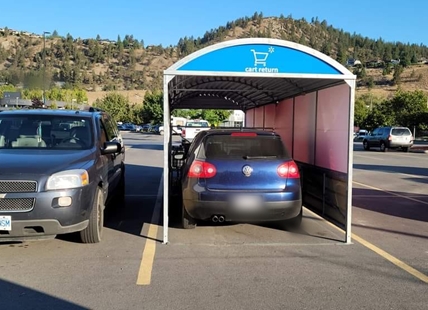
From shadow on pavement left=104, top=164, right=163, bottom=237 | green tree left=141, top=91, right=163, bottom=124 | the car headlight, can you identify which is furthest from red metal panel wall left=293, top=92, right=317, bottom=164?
green tree left=141, top=91, right=163, bottom=124

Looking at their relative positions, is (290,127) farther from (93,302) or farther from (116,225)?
(93,302)

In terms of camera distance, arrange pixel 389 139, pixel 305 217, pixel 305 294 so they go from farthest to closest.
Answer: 1. pixel 389 139
2. pixel 305 217
3. pixel 305 294

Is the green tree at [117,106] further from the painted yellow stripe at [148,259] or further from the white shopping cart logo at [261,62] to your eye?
the white shopping cart logo at [261,62]

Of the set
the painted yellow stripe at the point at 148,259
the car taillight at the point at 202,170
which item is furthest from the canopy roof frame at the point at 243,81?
the car taillight at the point at 202,170

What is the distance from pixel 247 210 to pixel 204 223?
5.69 ft

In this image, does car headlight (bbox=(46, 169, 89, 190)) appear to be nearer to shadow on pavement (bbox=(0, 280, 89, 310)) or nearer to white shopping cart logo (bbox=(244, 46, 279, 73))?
shadow on pavement (bbox=(0, 280, 89, 310))

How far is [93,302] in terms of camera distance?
4.57m

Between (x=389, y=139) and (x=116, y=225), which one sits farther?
(x=389, y=139)

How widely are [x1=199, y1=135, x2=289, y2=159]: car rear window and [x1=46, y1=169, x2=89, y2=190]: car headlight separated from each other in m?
1.77

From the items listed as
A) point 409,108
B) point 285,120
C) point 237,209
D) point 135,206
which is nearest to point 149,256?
point 237,209

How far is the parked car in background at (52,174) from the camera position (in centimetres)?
561

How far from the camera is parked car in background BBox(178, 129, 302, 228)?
6656 millimetres

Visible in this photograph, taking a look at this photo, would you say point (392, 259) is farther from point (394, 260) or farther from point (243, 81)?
point (243, 81)

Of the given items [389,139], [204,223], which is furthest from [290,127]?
[389,139]
